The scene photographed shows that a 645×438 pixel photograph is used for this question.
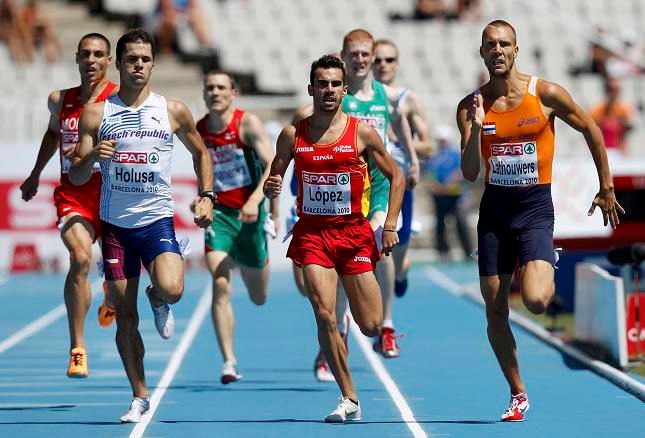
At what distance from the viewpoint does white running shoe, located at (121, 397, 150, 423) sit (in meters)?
10.6

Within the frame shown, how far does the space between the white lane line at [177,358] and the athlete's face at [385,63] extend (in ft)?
9.93

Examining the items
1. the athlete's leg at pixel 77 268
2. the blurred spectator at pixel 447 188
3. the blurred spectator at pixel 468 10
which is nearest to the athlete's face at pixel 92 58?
the athlete's leg at pixel 77 268

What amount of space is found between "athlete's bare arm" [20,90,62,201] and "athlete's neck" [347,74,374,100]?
90.5 inches

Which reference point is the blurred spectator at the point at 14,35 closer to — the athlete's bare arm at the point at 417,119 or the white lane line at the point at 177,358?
the white lane line at the point at 177,358

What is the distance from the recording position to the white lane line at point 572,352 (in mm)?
12033

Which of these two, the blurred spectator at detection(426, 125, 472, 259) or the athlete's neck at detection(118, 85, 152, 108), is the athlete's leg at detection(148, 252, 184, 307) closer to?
the athlete's neck at detection(118, 85, 152, 108)

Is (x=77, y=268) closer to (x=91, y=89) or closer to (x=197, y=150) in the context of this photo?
(x=91, y=89)

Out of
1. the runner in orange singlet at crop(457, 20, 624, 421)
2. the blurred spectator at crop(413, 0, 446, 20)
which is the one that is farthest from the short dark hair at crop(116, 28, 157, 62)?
the blurred spectator at crop(413, 0, 446, 20)

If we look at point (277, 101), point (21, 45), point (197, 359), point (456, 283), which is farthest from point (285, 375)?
point (21, 45)

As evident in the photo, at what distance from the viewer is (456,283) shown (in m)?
23.4

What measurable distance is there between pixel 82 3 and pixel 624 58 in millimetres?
10177

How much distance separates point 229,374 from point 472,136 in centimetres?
361

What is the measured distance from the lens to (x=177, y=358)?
14820 millimetres

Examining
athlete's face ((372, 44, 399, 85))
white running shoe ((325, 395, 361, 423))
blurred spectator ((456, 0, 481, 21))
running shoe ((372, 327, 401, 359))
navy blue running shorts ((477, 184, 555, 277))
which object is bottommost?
running shoe ((372, 327, 401, 359))
